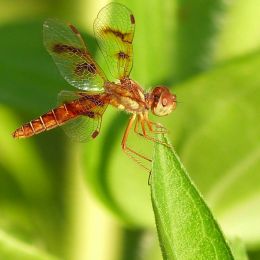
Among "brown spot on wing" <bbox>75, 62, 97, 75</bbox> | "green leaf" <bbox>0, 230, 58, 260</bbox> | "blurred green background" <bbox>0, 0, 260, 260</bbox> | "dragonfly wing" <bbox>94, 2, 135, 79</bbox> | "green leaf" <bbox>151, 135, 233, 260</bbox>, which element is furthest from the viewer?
"brown spot on wing" <bbox>75, 62, 97, 75</bbox>

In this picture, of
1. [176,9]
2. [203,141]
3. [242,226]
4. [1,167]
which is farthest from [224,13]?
[1,167]

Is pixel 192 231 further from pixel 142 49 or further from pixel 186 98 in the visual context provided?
pixel 142 49

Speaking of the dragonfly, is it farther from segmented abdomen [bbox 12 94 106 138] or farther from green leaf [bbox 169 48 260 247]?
green leaf [bbox 169 48 260 247]

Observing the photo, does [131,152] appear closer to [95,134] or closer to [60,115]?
[95,134]

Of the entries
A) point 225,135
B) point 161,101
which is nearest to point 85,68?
point 161,101

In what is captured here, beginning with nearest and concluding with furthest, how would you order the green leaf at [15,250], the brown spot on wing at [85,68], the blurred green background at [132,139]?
the green leaf at [15,250], the blurred green background at [132,139], the brown spot on wing at [85,68]

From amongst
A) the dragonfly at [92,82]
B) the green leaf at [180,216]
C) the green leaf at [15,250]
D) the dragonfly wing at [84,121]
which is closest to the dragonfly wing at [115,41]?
the dragonfly at [92,82]

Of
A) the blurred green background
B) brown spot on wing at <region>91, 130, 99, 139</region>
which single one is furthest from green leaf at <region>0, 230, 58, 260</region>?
brown spot on wing at <region>91, 130, 99, 139</region>

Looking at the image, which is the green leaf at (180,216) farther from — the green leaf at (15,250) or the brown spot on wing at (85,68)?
the brown spot on wing at (85,68)
